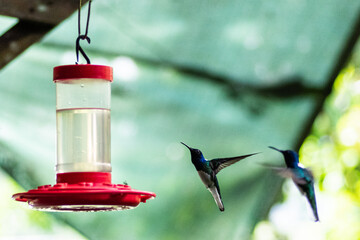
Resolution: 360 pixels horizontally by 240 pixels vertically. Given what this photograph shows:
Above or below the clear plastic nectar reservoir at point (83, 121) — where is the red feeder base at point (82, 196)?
below

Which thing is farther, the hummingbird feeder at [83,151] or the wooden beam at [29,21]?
the wooden beam at [29,21]

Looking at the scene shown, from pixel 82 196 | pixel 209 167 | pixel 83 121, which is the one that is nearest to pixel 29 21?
pixel 83 121

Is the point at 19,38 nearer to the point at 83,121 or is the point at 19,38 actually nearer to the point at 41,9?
the point at 41,9

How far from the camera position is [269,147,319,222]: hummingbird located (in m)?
2.69

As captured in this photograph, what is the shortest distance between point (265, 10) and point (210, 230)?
1.36m

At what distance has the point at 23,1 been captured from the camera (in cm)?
263

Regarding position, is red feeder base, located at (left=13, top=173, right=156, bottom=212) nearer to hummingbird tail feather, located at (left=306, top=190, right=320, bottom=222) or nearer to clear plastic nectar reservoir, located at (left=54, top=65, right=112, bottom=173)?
clear plastic nectar reservoir, located at (left=54, top=65, right=112, bottom=173)

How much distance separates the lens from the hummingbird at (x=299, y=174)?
269 cm

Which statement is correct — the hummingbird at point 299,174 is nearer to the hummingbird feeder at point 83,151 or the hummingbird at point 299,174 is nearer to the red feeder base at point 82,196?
the hummingbird feeder at point 83,151

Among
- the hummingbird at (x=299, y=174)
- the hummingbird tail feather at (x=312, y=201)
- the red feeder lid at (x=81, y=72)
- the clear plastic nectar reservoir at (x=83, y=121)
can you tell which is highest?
the red feeder lid at (x=81, y=72)

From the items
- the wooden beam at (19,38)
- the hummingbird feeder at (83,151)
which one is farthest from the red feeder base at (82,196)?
the wooden beam at (19,38)

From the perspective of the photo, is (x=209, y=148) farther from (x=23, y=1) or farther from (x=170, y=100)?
(x=23, y=1)

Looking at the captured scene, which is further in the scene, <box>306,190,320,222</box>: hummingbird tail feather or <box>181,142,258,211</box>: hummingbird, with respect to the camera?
<box>306,190,320,222</box>: hummingbird tail feather

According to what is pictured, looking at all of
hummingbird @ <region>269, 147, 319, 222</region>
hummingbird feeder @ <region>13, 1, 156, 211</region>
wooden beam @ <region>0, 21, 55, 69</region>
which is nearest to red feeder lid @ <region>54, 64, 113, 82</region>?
hummingbird feeder @ <region>13, 1, 156, 211</region>
